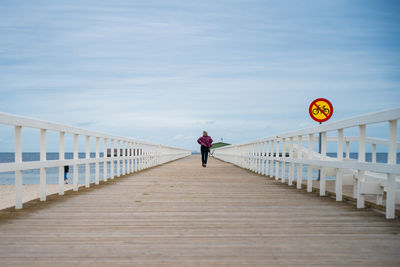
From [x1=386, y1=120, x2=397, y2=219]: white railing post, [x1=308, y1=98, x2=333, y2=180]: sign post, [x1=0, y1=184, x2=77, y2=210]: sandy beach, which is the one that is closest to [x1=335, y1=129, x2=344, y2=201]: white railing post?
[x1=386, y1=120, x2=397, y2=219]: white railing post

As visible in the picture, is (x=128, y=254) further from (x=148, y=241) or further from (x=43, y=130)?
(x=43, y=130)

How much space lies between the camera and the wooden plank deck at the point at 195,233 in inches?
127

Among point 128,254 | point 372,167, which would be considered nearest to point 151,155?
point 372,167

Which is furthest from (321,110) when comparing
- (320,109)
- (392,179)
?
(392,179)

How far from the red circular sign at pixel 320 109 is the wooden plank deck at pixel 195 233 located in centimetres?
700

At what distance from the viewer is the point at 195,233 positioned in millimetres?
4055

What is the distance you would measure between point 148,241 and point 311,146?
16.5ft

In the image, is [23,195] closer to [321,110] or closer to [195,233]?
[321,110]

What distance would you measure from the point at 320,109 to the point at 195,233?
9886 mm

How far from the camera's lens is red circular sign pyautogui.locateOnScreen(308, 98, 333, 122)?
1302 centimetres

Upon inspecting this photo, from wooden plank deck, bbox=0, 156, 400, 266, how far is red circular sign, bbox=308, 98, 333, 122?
23.0ft

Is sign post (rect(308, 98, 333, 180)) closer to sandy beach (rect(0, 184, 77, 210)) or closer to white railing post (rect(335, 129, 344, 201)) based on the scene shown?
white railing post (rect(335, 129, 344, 201))

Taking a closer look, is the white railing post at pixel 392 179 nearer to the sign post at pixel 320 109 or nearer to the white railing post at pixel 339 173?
the white railing post at pixel 339 173

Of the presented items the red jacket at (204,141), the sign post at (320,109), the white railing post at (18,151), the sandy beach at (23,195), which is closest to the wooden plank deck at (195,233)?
the white railing post at (18,151)
